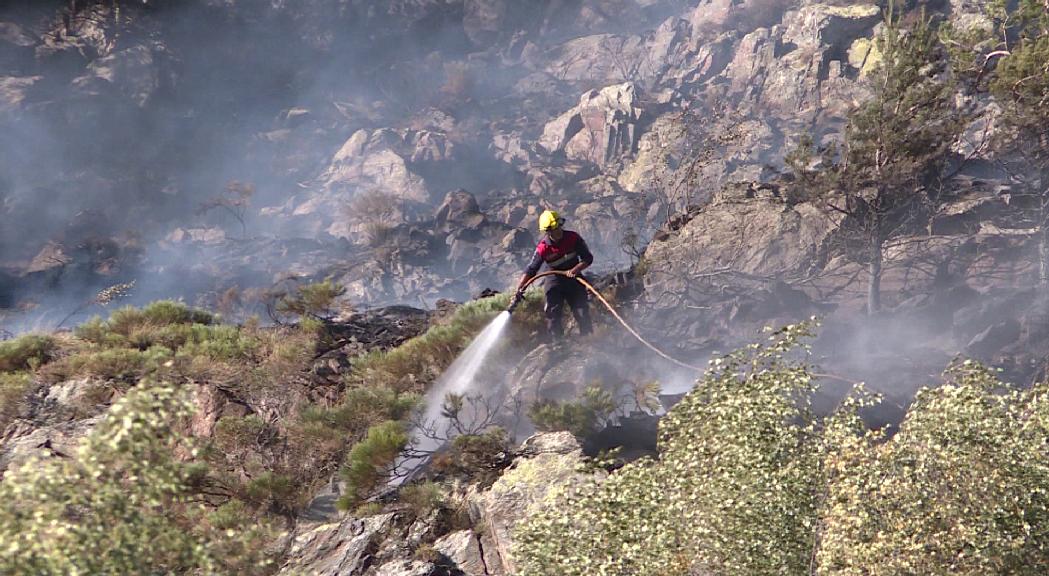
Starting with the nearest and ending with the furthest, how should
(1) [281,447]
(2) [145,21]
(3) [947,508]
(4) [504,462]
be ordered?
1. (3) [947,508]
2. (4) [504,462]
3. (1) [281,447]
4. (2) [145,21]

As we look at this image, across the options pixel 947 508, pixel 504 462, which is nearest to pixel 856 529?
pixel 947 508

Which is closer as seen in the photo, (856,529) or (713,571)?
(856,529)

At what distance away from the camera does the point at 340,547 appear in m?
6.34

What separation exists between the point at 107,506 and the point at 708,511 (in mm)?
3478

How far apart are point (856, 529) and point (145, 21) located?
128 m

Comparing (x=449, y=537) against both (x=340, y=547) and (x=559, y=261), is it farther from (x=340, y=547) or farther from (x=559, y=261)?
(x=559, y=261)

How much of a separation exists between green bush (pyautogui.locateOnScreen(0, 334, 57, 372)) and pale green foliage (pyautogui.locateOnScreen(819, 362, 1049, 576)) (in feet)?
40.3

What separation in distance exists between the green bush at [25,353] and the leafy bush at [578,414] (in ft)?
28.8

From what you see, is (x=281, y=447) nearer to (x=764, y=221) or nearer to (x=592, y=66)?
(x=764, y=221)

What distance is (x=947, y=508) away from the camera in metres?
3.70

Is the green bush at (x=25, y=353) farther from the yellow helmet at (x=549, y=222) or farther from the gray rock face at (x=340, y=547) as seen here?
the yellow helmet at (x=549, y=222)

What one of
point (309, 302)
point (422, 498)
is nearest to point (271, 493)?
point (422, 498)

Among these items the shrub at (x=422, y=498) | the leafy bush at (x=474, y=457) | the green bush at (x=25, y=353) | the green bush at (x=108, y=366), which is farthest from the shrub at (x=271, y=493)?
the green bush at (x=25, y=353)

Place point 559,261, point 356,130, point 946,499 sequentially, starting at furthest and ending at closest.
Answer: point 356,130
point 559,261
point 946,499
